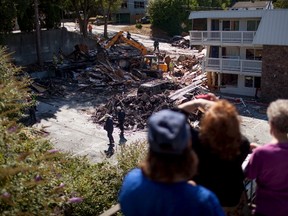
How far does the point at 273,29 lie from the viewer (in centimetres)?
2592

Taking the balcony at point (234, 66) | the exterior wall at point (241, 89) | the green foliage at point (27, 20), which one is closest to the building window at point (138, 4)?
the green foliage at point (27, 20)

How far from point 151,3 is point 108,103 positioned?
3653 cm

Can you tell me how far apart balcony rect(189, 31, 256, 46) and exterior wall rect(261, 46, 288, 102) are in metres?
1.91

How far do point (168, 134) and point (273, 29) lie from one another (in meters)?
25.6

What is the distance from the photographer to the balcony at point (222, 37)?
27.8 m

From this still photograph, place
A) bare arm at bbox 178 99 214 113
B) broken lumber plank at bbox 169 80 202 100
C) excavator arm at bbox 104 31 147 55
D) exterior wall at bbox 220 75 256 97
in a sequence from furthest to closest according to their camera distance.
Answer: excavator arm at bbox 104 31 147 55 → exterior wall at bbox 220 75 256 97 → broken lumber plank at bbox 169 80 202 100 → bare arm at bbox 178 99 214 113

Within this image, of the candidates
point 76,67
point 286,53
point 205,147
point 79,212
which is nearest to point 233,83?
point 286,53

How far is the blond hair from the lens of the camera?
316cm

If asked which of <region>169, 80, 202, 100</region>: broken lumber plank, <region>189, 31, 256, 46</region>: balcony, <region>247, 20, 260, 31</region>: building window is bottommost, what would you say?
<region>169, 80, 202, 100</region>: broken lumber plank

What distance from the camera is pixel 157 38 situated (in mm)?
56000

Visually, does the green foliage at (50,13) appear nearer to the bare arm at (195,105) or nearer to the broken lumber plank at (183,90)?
the broken lumber plank at (183,90)

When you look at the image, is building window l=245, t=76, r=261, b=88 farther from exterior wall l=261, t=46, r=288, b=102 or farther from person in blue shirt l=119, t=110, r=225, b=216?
person in blue shirt l=119, t=110, r=225, b=216

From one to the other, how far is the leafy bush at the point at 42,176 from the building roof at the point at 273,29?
1793cm

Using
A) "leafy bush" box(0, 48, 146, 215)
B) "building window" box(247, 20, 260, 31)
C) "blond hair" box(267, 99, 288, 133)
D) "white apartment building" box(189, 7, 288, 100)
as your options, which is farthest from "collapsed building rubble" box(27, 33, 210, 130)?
"blond hair" box(267, 99, 288, 133)
